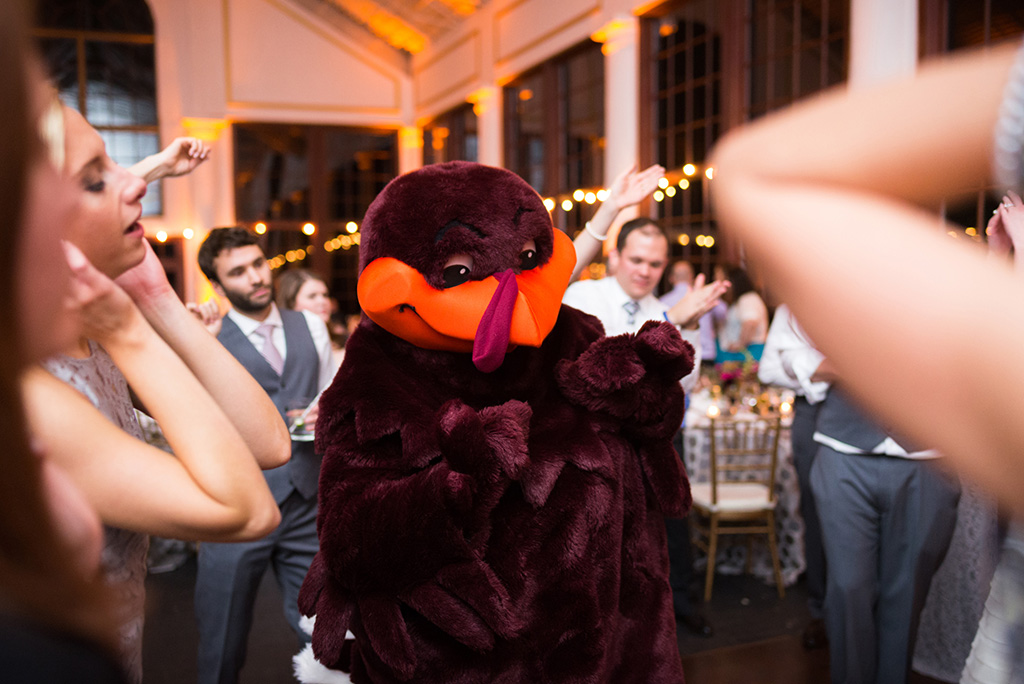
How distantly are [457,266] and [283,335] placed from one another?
53.5 inches

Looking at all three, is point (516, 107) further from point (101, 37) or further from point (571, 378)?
point (571, 378)

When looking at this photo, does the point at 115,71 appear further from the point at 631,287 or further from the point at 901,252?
the point at 901,252

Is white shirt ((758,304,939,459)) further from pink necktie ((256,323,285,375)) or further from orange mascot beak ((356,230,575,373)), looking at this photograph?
pink necktie ((256,323,285,375))

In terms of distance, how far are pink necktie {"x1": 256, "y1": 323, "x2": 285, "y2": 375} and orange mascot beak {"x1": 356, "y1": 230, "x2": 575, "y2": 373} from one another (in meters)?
1.18

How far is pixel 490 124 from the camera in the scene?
952 centimetres

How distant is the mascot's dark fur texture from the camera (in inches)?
50.2

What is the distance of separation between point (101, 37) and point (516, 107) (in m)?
6.38

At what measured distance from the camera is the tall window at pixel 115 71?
34.4 feet

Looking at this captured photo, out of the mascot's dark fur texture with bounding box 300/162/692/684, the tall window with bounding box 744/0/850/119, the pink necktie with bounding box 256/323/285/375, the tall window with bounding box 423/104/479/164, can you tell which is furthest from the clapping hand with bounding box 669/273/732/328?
the tall window with bounding box 423/104/479/164

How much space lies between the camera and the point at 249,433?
1.09m

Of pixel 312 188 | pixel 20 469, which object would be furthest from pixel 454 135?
pixel 20 469

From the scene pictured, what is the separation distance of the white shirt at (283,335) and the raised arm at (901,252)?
2273 millimetres

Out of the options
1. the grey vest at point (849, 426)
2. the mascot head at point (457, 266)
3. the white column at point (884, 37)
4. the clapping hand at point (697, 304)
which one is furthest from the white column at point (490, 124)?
the mascot head at point (457, 266)

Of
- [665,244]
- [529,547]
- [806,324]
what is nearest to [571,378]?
[529,547]
